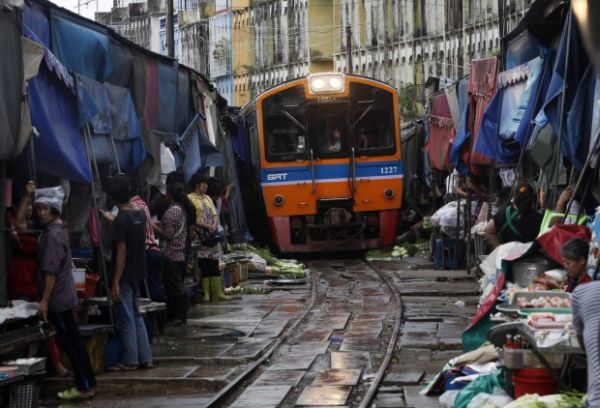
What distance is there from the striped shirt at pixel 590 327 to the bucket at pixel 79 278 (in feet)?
17.2

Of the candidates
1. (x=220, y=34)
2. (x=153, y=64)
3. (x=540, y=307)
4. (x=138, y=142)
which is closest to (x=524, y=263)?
(x=540, y=307)

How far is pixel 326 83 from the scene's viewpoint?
22.6m

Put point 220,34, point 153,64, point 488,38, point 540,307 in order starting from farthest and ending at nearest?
1. point 220,34
2. point 488,38
3. point 153,64
4. point 540,307

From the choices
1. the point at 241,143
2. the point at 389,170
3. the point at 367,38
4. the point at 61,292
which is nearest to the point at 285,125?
the point at 389,170

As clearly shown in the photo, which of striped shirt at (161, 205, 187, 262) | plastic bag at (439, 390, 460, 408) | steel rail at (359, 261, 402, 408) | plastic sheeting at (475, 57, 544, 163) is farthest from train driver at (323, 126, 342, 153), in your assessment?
plastic bag at (439, 390, 460, 408)

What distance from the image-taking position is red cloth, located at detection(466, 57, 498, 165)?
16.0m

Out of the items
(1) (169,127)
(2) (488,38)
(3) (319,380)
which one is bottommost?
(3) (319,380)

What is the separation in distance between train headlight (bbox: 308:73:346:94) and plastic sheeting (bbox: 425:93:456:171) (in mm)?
1766

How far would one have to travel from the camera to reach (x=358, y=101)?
22.8 meters

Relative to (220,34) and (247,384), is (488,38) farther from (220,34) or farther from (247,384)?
(247,384)

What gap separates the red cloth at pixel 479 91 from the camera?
1604cm

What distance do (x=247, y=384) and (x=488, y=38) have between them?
93.1ft

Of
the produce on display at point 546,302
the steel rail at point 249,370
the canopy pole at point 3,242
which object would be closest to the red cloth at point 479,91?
the steel rail at point 249,370

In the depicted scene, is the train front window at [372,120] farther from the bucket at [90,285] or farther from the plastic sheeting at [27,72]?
the plastic sheeting at [27,72]
